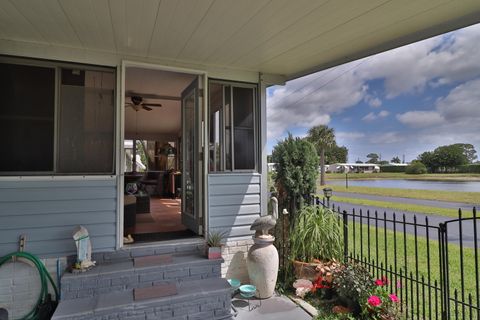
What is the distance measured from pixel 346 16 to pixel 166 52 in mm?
1985

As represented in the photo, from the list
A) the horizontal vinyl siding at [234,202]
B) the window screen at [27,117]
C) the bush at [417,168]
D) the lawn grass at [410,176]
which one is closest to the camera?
the window screen at [27,117]

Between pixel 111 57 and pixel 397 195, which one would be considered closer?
pixel 111 57

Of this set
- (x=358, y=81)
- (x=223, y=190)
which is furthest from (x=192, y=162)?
(x=358, y=81)

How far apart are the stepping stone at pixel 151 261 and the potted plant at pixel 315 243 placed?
1614 millimetres

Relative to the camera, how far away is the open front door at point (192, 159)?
3760mm

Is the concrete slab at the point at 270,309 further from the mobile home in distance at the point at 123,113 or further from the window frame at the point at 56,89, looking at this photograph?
the window frame at the point at 56,89

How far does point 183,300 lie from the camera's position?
2.74 metres

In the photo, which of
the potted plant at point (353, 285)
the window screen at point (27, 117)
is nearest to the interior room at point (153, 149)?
the window screen at point (27, 117)

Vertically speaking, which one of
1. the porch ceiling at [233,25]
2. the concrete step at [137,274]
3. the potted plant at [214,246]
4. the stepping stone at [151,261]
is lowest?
the concrete step at [137,274]

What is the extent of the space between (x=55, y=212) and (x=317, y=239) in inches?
121

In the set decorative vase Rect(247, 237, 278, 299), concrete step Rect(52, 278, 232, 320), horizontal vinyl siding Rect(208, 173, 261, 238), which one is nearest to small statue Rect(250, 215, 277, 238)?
decorative vase Rect(247, 237, 278, 299)

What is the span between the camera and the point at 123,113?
10.7 ft

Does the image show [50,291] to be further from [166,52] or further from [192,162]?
[166,52]

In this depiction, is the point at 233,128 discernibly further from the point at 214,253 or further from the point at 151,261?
the point at 151,261
